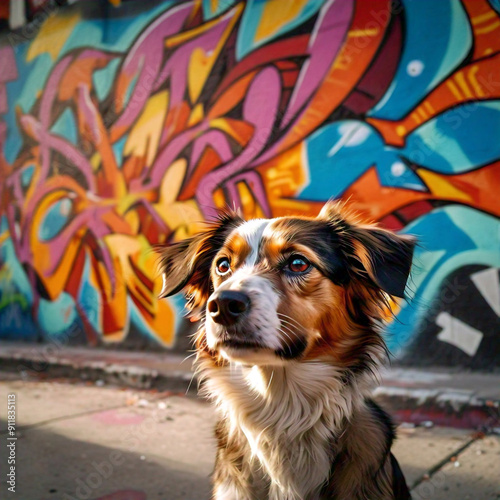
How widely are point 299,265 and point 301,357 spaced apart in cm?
38

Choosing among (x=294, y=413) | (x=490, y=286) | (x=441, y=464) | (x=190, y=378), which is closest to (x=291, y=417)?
(x=294, y=413)

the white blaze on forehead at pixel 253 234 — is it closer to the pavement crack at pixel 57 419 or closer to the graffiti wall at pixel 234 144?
the graffiti wall at pixel 234 144

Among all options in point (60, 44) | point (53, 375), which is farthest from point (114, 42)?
point (53, 375)

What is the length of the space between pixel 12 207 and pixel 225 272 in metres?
7.86

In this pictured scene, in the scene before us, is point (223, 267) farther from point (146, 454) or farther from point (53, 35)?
point (53, 35)

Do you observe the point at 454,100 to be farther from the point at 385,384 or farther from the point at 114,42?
the point at 114,42

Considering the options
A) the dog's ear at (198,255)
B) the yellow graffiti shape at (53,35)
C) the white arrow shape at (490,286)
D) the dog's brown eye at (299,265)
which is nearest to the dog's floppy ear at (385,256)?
the dog's brown eye at (299,265)

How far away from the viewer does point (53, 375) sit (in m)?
6.45

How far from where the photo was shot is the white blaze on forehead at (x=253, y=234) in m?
2.23

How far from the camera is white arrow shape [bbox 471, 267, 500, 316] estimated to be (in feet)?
15.4

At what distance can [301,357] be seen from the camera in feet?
6.86

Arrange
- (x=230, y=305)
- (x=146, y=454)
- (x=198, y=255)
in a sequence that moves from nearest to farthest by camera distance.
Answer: (x=230, y=305)
(x=198, y=255)
(x=146, y=454)

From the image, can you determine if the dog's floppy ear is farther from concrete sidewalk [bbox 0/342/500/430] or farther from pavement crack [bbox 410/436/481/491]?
pavement crack [bbox 410/436/481/491]

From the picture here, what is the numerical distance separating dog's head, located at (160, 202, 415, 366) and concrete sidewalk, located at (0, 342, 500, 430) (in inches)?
32.8
